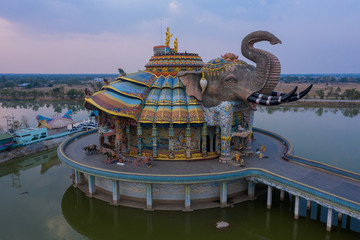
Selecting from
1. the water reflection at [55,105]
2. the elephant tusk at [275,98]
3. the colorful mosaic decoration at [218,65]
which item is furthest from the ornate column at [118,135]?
the water reflection at [55,105]

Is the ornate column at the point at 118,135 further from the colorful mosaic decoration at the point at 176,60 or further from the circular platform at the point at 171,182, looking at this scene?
the colorful mosaic decoration at the point at 176,60

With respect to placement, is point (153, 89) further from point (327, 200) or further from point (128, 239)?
point (327, 200)

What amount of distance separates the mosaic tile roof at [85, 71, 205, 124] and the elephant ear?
461 mm

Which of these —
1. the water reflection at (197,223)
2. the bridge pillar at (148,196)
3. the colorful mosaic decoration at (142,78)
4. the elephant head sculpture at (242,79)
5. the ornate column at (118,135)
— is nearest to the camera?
the water reflection at (197,223)

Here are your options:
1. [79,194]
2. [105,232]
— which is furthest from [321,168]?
[79,194]

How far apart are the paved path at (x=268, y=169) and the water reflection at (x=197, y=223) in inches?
100

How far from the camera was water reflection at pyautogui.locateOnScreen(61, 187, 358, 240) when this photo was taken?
52.6 ft

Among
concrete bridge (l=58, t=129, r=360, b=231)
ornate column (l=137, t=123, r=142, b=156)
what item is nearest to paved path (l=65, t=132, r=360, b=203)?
concrete bridge (l=58, t=129, r=360, b=231)

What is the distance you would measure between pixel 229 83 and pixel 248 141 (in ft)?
18.1

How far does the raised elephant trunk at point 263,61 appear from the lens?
672 inches

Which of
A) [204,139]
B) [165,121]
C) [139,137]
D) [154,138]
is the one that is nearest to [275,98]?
[204,139]

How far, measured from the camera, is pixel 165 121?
20.0m

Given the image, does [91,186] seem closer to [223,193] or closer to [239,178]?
[223,193]

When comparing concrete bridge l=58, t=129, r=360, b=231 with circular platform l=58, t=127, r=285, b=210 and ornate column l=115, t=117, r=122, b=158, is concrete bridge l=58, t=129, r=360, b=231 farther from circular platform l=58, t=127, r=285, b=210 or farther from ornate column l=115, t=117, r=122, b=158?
ornate column l=115, t=117, r=122, b=158
